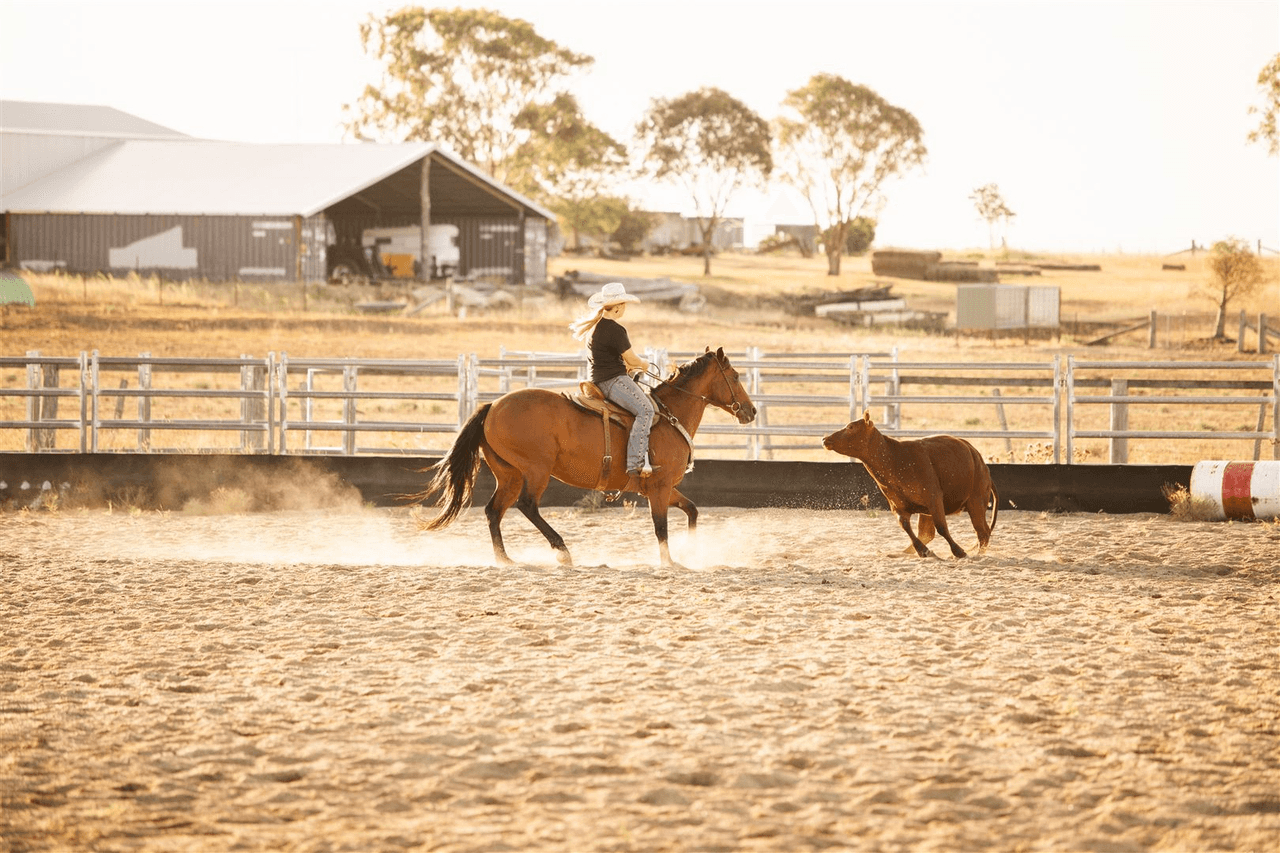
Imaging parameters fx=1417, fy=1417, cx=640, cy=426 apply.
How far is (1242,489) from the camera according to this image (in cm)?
1168

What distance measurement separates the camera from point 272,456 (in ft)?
44.0

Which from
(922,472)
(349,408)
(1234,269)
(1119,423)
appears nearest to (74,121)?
(1234,269)

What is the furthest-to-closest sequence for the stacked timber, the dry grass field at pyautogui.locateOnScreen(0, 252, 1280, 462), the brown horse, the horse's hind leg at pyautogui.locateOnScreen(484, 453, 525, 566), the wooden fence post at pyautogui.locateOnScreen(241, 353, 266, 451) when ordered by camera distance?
the stacked timber → the dry grass field at pyautogui.locateOnScreen(0, 252, 1280, 462) → the wooden fence post at pyautogui.locateOnScreen(241, 353, 266, 451) → the horse's hind leg at pyautogui.locateOnScreen(484, 453, 525, 566) → the brown horse

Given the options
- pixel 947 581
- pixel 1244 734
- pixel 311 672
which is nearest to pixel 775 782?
pixel 1244 734

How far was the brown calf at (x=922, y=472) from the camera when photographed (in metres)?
9.64

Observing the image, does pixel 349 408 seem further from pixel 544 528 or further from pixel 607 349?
pixel 607 349

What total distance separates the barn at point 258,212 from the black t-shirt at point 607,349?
29919 mm

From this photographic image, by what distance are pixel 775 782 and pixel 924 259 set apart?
63439mm

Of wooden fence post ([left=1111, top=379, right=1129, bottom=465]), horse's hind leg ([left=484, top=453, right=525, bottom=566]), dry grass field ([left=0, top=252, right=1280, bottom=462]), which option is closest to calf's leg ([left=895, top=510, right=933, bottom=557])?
horse's hind leg ([left=484, top=453, right=525, bottom=566])

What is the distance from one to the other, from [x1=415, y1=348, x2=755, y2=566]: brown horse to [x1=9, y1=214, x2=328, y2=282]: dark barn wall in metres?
30.5

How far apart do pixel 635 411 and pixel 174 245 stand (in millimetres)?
33286

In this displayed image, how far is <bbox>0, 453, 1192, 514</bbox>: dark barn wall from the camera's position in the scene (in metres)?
12.6

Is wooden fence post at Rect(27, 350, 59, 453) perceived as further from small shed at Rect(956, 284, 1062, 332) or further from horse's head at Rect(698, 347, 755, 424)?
small shed at Rect(956, 284, 1062, 332)

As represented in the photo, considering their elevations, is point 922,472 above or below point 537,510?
above
